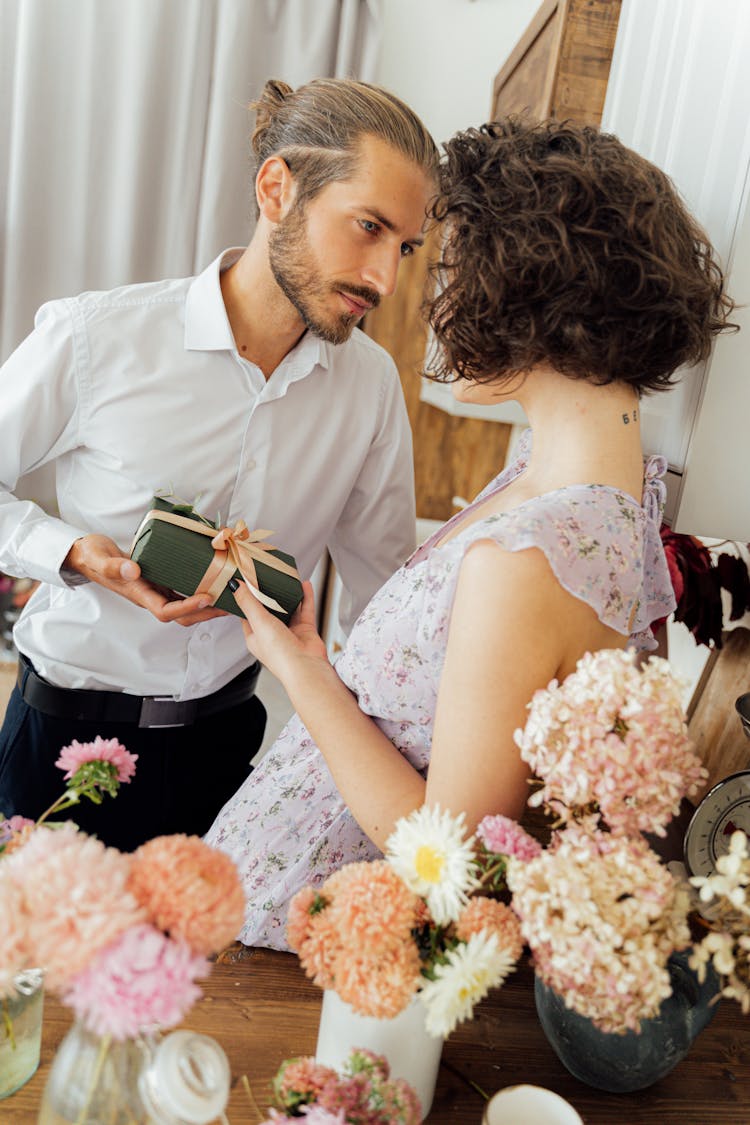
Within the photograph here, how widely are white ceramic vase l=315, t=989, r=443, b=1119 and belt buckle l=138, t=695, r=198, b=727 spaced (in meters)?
0.90

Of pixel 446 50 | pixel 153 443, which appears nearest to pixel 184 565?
pixel 153 443

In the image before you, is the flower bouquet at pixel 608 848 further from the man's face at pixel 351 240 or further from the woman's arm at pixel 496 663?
the man's face at pixel 351 240

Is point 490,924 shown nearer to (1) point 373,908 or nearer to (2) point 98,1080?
(1) point 373,908

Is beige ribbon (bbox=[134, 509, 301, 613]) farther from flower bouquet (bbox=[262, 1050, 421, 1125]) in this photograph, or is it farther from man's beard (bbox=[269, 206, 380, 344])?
flower bouquet (bbox=[262, 1050, 421, 1125])

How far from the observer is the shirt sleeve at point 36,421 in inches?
55.0

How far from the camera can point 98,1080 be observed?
0.54 metres

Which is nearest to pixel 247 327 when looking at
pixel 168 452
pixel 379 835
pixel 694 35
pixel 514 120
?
pixel 168 452

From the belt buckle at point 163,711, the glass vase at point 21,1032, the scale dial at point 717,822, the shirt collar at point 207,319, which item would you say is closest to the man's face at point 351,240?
the shirt collar at point 207,319

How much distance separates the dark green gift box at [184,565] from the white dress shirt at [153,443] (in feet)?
0.88

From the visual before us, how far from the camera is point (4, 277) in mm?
2914

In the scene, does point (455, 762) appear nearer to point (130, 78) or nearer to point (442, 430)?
point (442, 430)

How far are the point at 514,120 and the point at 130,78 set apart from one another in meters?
2.27

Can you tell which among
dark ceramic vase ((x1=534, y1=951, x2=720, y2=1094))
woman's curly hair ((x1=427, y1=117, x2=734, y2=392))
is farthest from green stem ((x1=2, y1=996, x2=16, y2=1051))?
woman's curly hair ((x1=427, y1=117, x2=734, y2=392))

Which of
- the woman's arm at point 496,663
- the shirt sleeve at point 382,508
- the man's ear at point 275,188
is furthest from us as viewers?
the shirt sleeve at point 382,508
